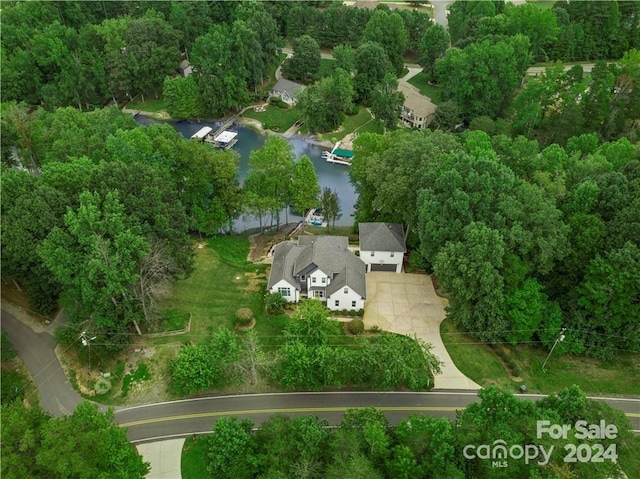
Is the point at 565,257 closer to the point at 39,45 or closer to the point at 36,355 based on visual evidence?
the point at 36,355

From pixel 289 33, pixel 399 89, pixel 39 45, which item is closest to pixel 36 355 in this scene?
pixel 39 45

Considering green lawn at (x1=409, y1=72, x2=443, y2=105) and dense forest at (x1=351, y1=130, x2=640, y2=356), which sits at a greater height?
dense forest at (x1=351, y1=130, x2=640, y2=356)

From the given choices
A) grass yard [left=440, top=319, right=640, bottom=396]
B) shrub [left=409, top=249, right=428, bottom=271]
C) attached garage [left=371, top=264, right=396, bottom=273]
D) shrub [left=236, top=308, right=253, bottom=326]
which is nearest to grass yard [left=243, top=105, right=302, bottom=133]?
attached garage [left=371, top=264, right=396, bottom=273]

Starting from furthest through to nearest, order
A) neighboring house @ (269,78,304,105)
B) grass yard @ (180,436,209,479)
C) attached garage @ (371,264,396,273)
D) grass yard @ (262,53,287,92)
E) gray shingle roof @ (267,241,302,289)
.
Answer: grass yard @ (262,53,287,92) < neighboring house @ (269,78,304,105) < attached garage @ (371,264,396,273) < gray shingle roof @ (267,241,302,289) < grass yard @ (180,436,209,479)

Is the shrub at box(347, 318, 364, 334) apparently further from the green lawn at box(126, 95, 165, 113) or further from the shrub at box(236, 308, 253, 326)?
the green lawn at box(126, 95, 165, 113)

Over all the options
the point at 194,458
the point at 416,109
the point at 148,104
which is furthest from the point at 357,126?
the point at 194,458

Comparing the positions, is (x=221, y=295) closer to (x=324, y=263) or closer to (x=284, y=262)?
(x=284, y=262)

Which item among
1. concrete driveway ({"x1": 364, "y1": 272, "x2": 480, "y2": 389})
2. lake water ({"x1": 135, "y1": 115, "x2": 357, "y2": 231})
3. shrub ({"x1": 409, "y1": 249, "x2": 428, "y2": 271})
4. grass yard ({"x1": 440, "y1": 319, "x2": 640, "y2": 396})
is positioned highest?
shrub ({"x1": 409, "y1": 249, "x2": 428, "y2": 271})
